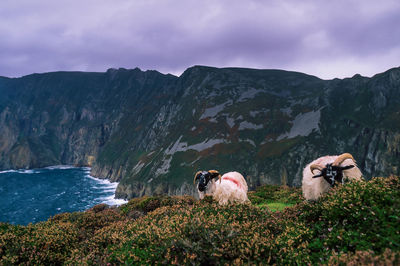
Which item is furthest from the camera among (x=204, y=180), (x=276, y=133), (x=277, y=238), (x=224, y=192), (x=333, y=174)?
(x=276, y=133)

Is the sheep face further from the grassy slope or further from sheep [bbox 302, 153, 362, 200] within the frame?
sheep [bbox 302, 153, 362, 200]

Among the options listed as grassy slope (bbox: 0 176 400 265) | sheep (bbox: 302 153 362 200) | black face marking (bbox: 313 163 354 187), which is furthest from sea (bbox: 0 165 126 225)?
black face marking (bbox: 313 163 354 187)

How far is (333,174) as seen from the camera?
984cm

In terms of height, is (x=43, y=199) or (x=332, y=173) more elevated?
(x=332, y=173)

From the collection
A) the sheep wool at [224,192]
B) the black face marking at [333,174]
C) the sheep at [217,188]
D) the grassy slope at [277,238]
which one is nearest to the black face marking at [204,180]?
the sheep at [217,188]

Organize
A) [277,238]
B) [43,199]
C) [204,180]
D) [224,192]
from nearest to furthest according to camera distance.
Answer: [277,238] < [204,180] < [224,192] < [43,199]

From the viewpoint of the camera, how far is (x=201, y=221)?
6723 mm

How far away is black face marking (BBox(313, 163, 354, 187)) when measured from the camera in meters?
9.72

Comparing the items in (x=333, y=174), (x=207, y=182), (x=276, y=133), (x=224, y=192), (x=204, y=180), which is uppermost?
(x=276, y=133)

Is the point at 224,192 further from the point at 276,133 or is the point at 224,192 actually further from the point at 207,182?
the point at 276,133

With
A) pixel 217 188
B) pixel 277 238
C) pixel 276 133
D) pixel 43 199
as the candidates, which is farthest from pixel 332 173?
pixel 43 199

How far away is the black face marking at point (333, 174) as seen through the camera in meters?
9.72

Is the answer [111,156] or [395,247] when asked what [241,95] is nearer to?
[111,156]

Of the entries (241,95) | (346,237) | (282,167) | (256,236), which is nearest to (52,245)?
(256,236)
